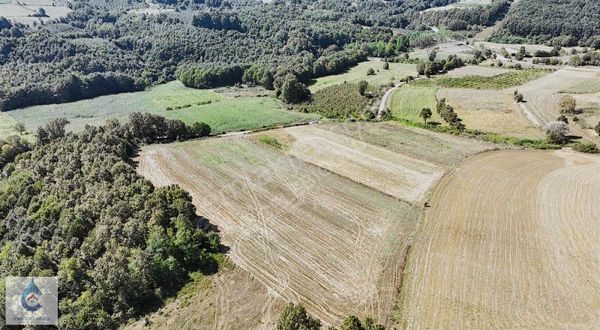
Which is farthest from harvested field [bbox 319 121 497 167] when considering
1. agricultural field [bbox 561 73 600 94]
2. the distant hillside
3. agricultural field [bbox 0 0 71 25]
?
agricultural field [bbox 0 0 71 25]

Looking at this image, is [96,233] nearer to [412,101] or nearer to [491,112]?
[412,101]

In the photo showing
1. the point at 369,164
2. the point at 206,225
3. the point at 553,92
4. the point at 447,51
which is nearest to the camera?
the point at 206,225

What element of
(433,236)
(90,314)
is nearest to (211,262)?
(90,314)

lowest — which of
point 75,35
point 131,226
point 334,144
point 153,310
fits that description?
point 153,310

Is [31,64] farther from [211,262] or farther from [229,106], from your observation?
[211,262]

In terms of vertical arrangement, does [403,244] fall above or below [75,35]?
below

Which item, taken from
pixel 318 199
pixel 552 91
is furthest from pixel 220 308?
pixel 552 91
